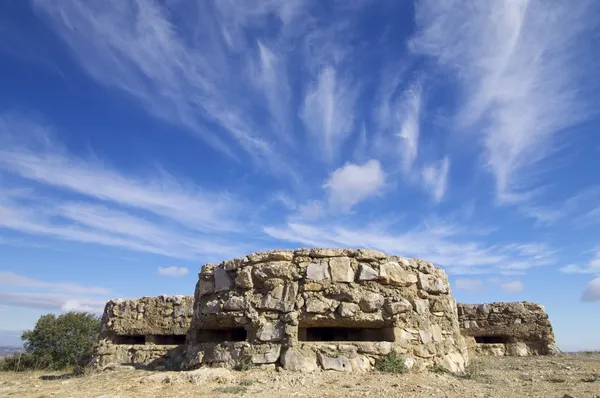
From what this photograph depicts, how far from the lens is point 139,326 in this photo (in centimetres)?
1075

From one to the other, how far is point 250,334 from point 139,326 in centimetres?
593

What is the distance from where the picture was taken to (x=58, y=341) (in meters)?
16.4

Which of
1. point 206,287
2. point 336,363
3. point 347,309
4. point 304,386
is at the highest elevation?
point 206,287

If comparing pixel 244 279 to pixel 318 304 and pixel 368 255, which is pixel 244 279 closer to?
pixel 318 304

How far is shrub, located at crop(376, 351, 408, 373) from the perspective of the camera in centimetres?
564

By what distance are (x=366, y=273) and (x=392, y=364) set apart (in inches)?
53.6

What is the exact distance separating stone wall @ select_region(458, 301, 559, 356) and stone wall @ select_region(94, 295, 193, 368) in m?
7.58

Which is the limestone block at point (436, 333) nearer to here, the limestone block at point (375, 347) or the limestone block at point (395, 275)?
the limestone block at point (395, 275)

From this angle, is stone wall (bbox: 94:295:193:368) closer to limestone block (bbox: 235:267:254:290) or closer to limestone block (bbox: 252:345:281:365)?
limestone block (bbox: 235:267:254:290)

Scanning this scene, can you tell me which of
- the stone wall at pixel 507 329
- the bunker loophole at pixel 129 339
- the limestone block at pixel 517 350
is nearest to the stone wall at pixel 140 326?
the bunker loophole at pixel 129 339

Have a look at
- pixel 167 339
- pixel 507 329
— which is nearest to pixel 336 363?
pixel 167 339

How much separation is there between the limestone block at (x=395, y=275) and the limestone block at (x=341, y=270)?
493mm

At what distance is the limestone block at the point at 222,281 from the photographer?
6734 millimetres

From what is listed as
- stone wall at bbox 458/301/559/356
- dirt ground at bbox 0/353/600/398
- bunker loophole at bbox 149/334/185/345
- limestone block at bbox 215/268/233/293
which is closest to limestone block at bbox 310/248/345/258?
limestone block at bbox 215/268/233/293
